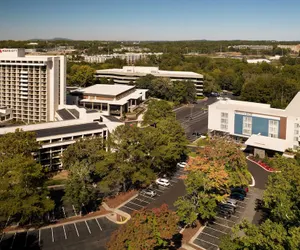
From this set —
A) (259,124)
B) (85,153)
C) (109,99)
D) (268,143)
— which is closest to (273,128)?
(259,124)

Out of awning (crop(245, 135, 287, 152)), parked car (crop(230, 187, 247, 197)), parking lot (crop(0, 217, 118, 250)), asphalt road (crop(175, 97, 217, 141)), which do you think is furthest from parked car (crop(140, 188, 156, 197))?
asphalt road (crop(175, 97, 217, 141))

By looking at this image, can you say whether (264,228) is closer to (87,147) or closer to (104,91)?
(87,147)

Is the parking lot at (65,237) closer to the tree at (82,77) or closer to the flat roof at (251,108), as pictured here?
the flat roof at (251,108)

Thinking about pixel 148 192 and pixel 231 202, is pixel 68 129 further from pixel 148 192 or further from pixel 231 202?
pixel 231 202

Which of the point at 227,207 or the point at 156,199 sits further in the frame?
the point at 156,199

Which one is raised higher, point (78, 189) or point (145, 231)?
point (145, 231)

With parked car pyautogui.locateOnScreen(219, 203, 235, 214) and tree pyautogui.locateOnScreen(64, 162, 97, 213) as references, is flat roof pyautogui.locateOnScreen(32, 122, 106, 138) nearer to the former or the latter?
tree pyautogui.locateOnScreen(64, 162, 97, 213)
